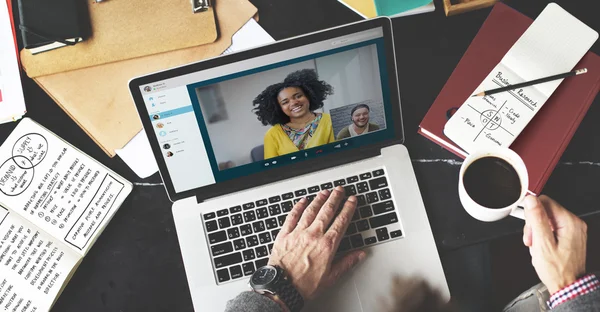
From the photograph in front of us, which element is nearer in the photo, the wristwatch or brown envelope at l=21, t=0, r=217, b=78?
the wristwatch

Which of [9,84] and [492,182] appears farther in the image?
[9,84]

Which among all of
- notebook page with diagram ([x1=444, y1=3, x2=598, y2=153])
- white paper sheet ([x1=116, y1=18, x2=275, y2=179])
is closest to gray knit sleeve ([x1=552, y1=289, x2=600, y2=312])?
notebook page with diagram ([x1=444, y1=3, x2=598, y2=153])

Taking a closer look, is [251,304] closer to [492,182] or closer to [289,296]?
[289,296]

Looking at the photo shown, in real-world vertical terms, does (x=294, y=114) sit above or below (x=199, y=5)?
below

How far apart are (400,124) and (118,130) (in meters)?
0.49

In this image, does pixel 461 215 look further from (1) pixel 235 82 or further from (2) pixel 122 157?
(2) pixel 122 157

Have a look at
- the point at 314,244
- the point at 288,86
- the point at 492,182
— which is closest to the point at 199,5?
the point at 288,86

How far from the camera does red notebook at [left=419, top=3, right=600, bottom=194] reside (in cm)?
80

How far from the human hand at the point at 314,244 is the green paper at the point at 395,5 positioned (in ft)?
1.04

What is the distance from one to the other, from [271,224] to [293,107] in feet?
Result: 0.66

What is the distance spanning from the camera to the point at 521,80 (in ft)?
2.68

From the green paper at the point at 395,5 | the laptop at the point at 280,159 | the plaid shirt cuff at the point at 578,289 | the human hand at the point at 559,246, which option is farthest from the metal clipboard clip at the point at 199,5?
the plaid shirt cuff at the point at 578,289

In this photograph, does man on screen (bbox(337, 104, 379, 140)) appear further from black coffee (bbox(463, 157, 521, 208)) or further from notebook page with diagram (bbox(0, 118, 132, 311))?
notebook page with diagram (bbox(0, 118, 132, 311))

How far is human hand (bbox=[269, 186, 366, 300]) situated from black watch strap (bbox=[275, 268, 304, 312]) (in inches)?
0.7
